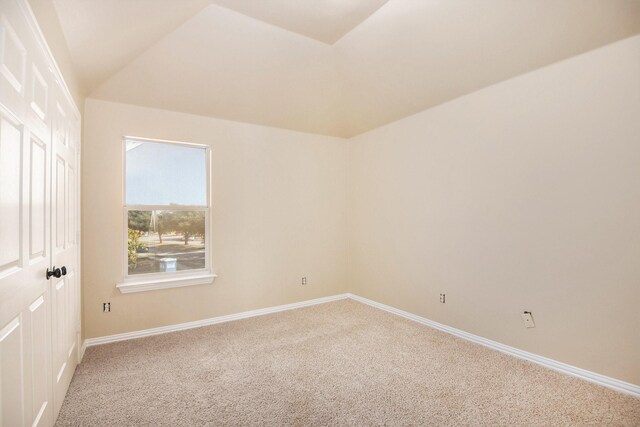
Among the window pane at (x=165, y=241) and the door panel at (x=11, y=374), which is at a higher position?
the window pane at (x=165, y=241)

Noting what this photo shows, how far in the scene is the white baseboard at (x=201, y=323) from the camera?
3305 mm

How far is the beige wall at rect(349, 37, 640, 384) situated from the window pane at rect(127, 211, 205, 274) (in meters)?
2.48

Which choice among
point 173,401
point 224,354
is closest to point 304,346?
point 224,354

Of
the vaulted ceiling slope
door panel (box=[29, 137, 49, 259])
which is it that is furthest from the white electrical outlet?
door panel (box=[29, 137, 49, 259])

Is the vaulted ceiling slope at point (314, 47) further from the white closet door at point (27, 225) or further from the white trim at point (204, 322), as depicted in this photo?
the white trim at point (204, 322)

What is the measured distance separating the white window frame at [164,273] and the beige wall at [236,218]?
0.06 meters

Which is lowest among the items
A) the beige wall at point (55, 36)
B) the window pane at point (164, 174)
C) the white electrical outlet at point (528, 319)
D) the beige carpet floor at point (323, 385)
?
the beige carpet floor at point (323, 385)

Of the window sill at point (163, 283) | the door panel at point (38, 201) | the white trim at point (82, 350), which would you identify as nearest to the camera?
the door panel at point (38, 201)

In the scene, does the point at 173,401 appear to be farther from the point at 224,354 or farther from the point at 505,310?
the point at 505,310

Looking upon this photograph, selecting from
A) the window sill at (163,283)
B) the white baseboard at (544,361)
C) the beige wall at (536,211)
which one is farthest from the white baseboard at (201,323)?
the white baseboard at (544,361)

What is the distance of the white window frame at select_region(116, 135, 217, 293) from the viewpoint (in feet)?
11.3

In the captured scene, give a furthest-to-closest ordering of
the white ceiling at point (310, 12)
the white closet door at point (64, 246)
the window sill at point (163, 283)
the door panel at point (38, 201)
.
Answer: the window sill at point (163, 283), the white ceiling at point (310, 12), the white closet door at point (64, 246), the door panel at point (38, 201)

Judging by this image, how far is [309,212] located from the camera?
468cm

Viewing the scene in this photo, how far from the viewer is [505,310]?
3037 millimetres
